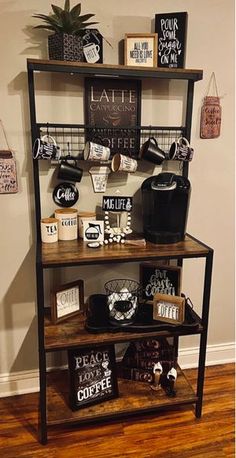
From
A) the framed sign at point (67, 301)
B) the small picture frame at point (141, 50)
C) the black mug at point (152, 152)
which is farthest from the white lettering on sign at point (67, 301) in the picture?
the small picture frame at point (141, 50)

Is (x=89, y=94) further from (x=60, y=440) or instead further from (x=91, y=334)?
(x=60, y=440)

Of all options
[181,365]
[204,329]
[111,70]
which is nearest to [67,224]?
[111,70]

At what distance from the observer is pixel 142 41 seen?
1.69 m

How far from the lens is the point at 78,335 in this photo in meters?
1.67

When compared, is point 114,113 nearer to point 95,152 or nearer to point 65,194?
point 95,152

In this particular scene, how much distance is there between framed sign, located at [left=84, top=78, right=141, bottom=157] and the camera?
177 cm

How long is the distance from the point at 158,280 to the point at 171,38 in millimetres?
1196

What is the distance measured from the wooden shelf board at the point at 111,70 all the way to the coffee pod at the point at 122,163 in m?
0.36

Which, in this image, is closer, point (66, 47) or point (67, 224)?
point (66, 47)

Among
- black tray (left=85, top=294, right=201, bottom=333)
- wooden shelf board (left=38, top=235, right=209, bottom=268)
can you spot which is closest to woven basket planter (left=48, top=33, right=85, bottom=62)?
wooden shelf board (left=38, top=235, right=209, bottom=268)

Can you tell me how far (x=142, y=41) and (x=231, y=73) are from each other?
0.54 meters

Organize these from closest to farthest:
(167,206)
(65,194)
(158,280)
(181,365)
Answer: (167,206), (65,194), (158,280), (181,365)

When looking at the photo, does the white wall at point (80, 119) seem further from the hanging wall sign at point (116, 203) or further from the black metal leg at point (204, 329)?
the black metal leg at point (204, 329)

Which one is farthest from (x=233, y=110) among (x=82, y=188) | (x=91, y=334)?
(x=91, y=334)
